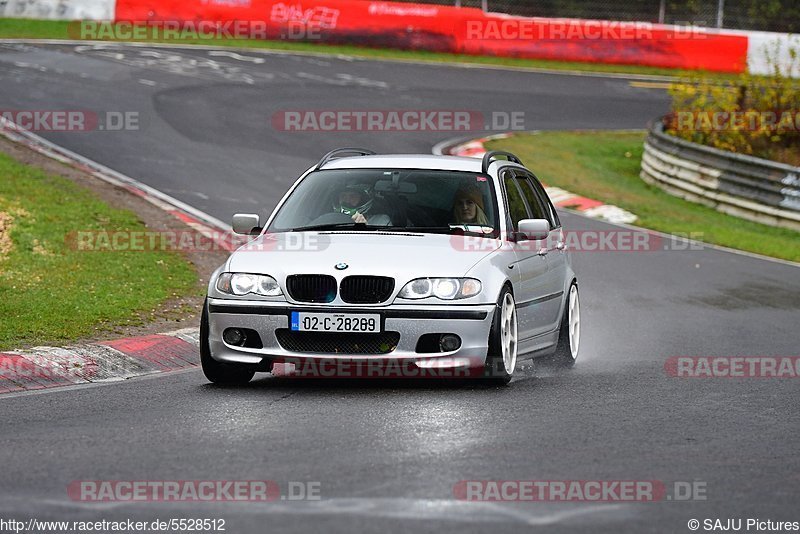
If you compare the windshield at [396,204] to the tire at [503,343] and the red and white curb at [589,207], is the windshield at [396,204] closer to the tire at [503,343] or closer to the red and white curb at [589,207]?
the tire at [503,343]

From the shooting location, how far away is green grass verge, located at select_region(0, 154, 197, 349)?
1077 cm

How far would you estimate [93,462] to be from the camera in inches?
250

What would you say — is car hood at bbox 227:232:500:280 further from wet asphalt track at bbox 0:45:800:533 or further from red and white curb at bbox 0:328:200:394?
red and white curb at bbox 0:328:200:394

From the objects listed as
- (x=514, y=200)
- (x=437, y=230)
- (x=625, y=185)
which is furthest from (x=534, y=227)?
(x=625, y=185)

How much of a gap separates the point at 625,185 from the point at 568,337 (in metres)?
15.2

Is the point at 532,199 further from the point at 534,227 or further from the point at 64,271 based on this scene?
the point at 64,271

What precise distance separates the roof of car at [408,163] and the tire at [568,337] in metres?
1.38

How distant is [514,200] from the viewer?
10188 mm

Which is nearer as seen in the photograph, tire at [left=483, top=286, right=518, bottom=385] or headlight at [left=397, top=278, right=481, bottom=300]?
headlight at [left=397, top=278, right=481, bottom=300]

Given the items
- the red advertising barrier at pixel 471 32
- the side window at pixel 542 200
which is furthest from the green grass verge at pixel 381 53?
the side window at pixel 542 200

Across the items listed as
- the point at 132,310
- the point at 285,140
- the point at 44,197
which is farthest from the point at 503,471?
the point at 285,140

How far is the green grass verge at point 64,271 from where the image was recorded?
10.8 meters

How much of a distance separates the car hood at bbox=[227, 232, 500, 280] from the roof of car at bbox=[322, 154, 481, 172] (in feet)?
2.58

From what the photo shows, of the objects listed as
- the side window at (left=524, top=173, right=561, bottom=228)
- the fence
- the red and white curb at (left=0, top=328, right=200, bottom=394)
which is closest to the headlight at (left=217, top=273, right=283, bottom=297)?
the red and white curb at (left=0, top=328, right=200, bottom=394)
